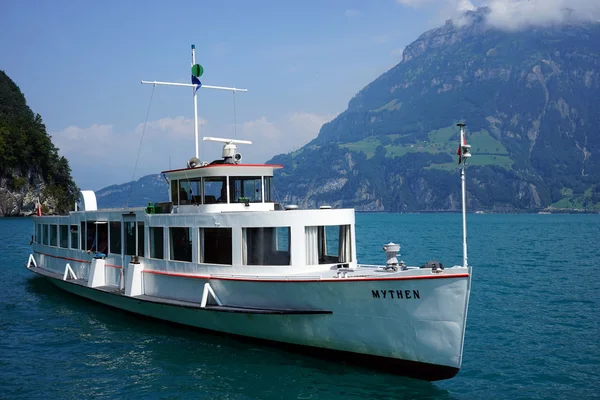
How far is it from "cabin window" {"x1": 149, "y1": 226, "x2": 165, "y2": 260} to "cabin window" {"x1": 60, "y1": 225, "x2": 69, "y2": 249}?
817 cm

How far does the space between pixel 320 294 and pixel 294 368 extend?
1986mm

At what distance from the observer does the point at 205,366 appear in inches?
583

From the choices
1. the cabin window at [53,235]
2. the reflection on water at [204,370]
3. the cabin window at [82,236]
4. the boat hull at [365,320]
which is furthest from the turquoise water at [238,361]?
the cabin window at [53,235]

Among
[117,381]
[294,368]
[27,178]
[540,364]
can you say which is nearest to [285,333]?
[294,368]

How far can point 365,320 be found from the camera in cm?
1363

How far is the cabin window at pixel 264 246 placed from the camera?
1580cm

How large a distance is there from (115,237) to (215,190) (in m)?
5.59

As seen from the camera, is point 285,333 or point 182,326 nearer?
point 285,333

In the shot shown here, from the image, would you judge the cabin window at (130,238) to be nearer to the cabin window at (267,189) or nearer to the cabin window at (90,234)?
the cabin window at (90,234)

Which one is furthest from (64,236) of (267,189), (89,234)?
(267,189)

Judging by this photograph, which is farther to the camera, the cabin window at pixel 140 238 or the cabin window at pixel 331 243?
the cabin window at pixel 140 238

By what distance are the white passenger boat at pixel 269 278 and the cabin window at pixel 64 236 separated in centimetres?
428

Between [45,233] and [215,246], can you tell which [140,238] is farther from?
[45,233]

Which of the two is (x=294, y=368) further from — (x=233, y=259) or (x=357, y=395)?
(x=233, y=259)
